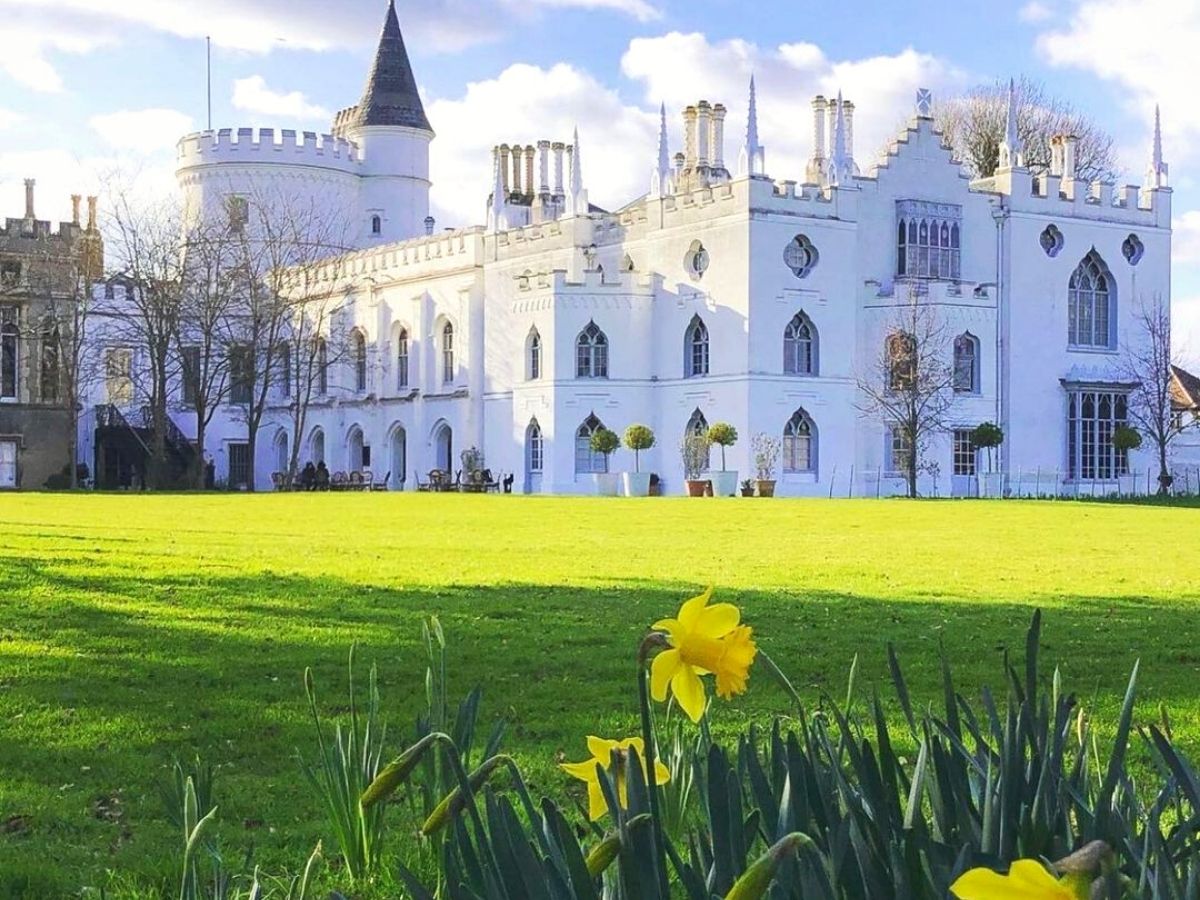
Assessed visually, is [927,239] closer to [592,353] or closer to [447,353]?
[592,353]

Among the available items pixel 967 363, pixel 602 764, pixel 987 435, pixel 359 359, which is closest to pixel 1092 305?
pixel 967 363

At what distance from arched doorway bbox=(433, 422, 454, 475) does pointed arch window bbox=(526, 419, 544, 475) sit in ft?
20.2

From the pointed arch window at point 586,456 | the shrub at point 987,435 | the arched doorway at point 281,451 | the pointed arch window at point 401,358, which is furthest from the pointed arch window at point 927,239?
the arched doorway at point 281,451

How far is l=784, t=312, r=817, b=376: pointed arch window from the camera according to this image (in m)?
40.3

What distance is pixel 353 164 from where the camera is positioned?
58000mm

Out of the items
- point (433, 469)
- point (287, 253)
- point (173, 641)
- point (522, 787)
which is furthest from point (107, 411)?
point (522, 787)

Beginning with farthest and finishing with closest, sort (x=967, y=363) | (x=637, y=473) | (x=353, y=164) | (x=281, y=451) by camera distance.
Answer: (x=353, y=164), (x=281, y=451), (x=967, y=363), (x=637, y=473)

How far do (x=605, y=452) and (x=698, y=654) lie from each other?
38.3 meters

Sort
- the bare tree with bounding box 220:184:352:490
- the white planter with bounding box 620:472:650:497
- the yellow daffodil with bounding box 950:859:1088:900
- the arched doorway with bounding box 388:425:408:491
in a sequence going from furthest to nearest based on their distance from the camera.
A: 1. the arched doorway with bounding box 388:425:408:491
2. the bare tree with bounding box 220:184:352:490
3. the white planter with bounding box 620:472:650:497
4. the yellow daffodil with bounding box 950:859:1088:900

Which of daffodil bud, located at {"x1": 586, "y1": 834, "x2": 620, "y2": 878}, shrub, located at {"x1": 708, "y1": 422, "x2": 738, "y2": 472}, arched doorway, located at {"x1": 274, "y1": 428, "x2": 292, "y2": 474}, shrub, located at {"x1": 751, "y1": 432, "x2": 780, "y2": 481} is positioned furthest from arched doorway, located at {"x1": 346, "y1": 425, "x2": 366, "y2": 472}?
daffodil bud, located at {"x1": 586, "y1": 834, "x2": 620, "y2": 878}

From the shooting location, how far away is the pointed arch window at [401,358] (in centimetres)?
5125

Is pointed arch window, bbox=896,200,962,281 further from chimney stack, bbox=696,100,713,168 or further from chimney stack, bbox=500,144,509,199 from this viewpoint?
chimney stack, bbox=500,144,509,199

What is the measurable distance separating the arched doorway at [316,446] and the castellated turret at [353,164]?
8125 mm

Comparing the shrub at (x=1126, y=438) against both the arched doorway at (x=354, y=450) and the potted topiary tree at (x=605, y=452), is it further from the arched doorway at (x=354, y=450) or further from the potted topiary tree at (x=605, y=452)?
the arched doorway at (x=354, y=450)
